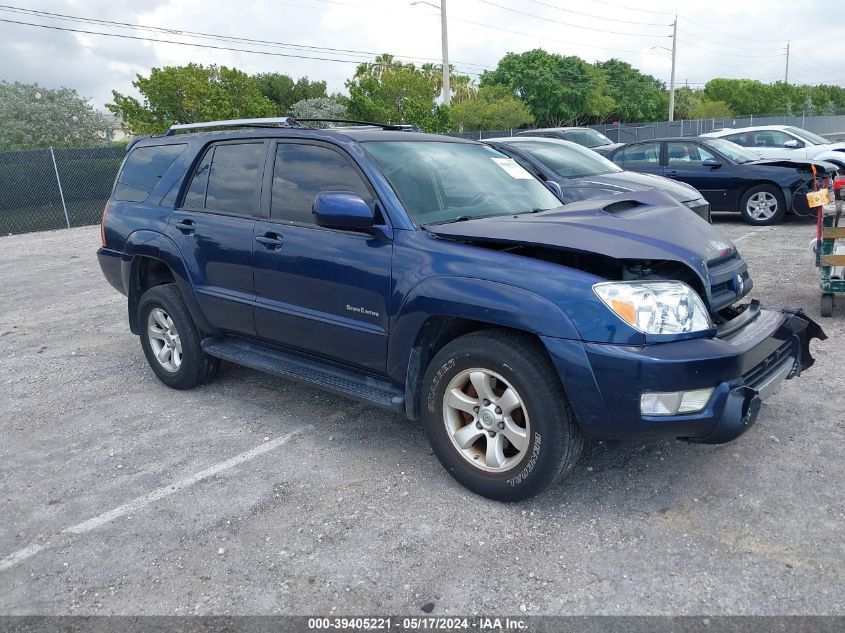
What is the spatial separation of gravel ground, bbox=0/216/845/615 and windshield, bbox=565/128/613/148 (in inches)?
540

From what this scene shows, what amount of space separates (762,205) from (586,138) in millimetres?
7478

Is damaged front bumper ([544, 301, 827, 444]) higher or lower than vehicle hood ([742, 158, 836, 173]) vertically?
lower

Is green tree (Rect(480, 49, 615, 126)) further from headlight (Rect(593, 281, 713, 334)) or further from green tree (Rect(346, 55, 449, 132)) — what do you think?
headlight (Rect(593, 281, 713, 334))

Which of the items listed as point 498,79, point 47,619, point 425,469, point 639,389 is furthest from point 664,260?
point 498,79

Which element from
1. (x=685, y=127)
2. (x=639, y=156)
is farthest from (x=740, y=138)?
(x=685, y=127)

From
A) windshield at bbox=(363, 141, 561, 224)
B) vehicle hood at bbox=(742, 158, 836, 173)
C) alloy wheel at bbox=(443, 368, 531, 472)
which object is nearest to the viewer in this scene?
alloy wheel at bbox=(443, 368, 531, 472)

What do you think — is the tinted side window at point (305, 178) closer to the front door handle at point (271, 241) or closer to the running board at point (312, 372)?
the front door handle at point (271, 241)

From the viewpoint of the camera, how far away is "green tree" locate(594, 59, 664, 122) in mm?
73919

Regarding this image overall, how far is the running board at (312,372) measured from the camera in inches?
153

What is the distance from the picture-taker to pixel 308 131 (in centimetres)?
437

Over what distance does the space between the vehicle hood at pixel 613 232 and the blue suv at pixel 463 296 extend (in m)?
0.02

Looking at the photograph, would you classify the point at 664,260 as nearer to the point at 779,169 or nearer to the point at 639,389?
the point at 639,389

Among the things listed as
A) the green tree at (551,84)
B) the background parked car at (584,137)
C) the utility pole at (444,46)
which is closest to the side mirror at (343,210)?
the background parked car at (584,137)

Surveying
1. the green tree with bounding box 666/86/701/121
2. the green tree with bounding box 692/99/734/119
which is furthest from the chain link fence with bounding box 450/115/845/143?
the green tree with bounding box 666/86/701/121
